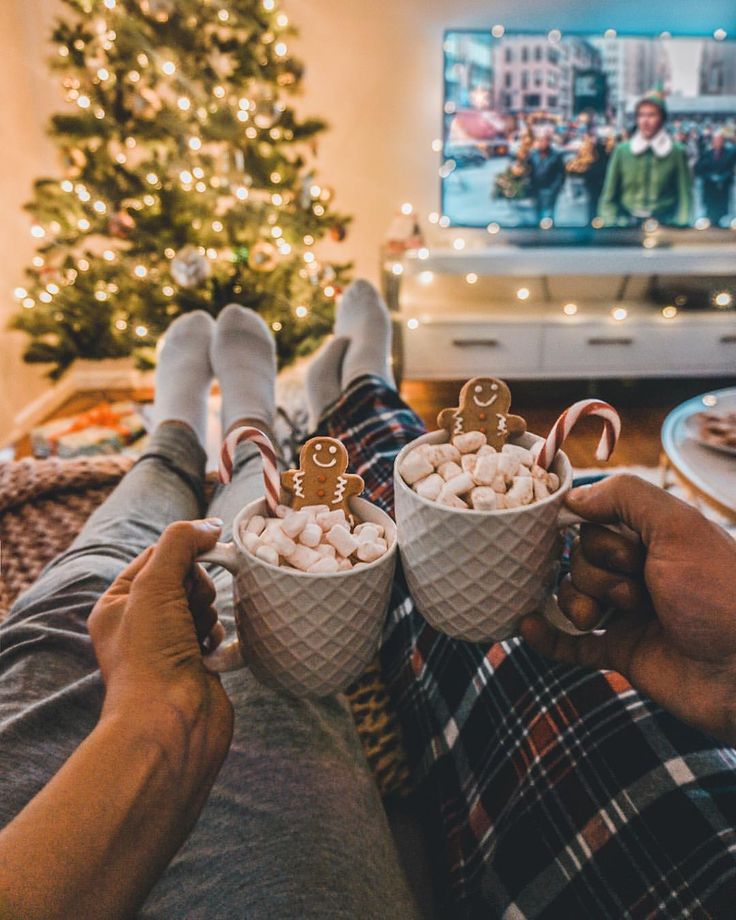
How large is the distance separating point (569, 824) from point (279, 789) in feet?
0.76

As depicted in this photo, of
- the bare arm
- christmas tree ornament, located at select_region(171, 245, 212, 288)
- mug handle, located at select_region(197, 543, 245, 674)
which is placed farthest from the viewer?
christmas tree ornament, located at select_region(171, 245, 212, 288)

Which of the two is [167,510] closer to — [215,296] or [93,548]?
[93,548]

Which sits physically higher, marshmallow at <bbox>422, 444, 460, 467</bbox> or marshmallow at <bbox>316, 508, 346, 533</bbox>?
marshmallow at <bbox>422, 444, 460, 467</bbox>

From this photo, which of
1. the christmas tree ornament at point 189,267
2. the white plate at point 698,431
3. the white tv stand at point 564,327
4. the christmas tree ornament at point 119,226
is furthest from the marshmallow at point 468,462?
the white tv stand at point 564,327

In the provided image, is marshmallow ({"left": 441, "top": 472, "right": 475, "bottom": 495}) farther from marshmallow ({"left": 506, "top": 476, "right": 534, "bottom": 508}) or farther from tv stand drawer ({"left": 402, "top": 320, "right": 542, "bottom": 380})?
tv stand drawer ({"left": 402, "top": 320, "right": 542, "bottom": 380})

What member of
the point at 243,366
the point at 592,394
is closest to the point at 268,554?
the point at 243,366

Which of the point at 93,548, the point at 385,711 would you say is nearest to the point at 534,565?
the point at 385,711

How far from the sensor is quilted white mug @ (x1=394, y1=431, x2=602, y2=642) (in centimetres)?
42

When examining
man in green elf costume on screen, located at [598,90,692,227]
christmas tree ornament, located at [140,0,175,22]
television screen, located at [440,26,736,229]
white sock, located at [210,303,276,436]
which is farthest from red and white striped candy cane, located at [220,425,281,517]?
man in green elf costume on screen, located at [598,90,692,227]

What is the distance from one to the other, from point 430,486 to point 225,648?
0.63 ft

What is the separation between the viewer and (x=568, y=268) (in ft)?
8.39

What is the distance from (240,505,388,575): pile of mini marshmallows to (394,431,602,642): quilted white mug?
0.03 meters

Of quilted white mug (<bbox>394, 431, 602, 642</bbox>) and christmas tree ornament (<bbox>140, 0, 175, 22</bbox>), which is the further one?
christmas tree ornament (<bbox>140, 0, 175, 22</bbox>)

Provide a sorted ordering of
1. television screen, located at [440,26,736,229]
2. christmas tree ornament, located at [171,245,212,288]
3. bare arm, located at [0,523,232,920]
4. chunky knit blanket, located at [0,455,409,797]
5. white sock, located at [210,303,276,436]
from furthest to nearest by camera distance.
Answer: television screen, located at [440,26,736,229] → christmas tree ornament, located at [171,245,212,288] → white sock, located at [210,303,276,436] → chunky knit blanket, located at [0,455,409,797] → bare arm, located at [0,523,232,920]
